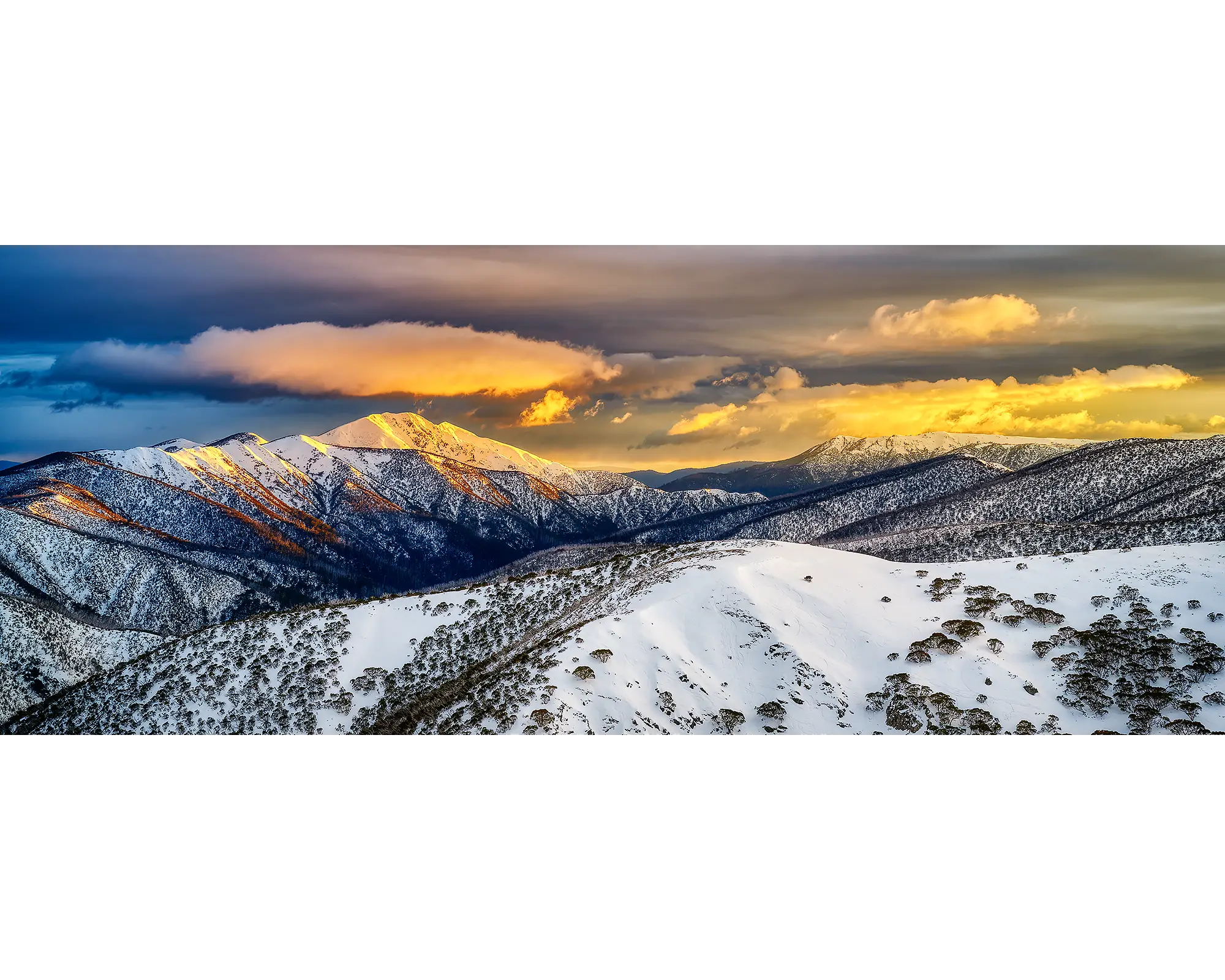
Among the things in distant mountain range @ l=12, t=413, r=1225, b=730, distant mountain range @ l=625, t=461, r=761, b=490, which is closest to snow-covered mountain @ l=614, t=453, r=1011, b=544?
distant mountain range @ l=12, t=413, r=1225, b=730

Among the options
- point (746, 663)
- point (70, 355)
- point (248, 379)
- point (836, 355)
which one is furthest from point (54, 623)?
point (836, 355)

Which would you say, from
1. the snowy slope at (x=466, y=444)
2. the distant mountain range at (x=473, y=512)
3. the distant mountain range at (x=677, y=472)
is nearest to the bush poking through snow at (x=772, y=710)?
the distant mountain range at (x=473, y=512)

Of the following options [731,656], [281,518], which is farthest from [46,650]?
[731,656]

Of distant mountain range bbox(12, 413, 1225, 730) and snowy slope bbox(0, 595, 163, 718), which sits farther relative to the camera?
distant mountain range bbox(12, 413, 1225, 730)

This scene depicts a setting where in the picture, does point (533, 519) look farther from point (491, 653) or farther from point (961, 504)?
point (961, 504)

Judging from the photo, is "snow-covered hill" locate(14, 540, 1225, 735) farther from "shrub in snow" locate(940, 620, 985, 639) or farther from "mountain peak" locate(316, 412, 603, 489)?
"mountain peak" locate(316, 412, 603, 489)

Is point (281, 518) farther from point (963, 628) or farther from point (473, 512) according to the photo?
point (963, 628)

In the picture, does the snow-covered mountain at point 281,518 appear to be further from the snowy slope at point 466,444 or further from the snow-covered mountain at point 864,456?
the snow-covered mountain at point 864,456
